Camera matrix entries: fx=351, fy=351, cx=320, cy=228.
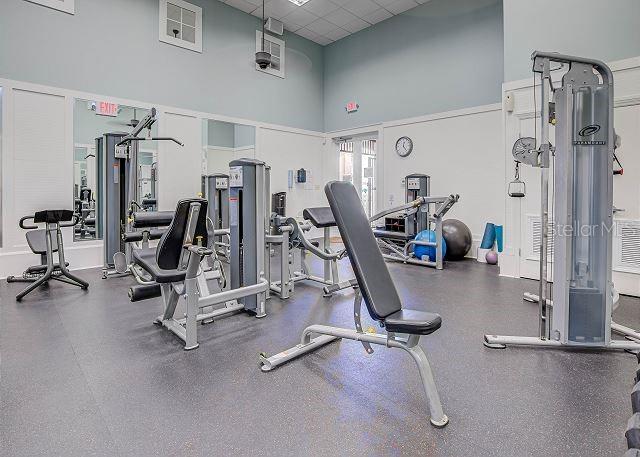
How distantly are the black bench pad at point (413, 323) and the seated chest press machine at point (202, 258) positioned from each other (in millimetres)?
1182

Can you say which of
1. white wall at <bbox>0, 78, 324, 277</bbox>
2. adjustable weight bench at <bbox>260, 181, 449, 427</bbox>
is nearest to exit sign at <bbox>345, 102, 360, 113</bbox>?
white wall at <bbox>0, 78, 324, 277</bbox>

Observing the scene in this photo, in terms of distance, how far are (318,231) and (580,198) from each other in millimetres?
6366

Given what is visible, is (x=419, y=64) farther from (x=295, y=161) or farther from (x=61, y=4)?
(x=61, y=4)

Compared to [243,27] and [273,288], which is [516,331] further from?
[243,27]

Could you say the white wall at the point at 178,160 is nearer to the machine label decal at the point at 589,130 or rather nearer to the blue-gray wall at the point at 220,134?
the blue-gray wall at the point at 220,134

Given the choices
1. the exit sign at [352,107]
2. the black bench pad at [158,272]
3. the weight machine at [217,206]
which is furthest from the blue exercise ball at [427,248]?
the black bench pad at [158,272]

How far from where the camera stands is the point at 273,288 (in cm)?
382

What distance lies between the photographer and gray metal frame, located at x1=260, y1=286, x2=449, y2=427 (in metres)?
1.61

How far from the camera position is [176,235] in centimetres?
243

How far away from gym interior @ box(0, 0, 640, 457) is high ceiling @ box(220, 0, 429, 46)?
47 millimetres

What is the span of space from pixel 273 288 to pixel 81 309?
1.79m

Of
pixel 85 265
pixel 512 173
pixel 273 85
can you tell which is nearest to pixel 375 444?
pixel 512 173

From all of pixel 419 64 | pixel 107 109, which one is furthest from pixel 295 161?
pixel 107 109

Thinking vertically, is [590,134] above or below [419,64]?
below
